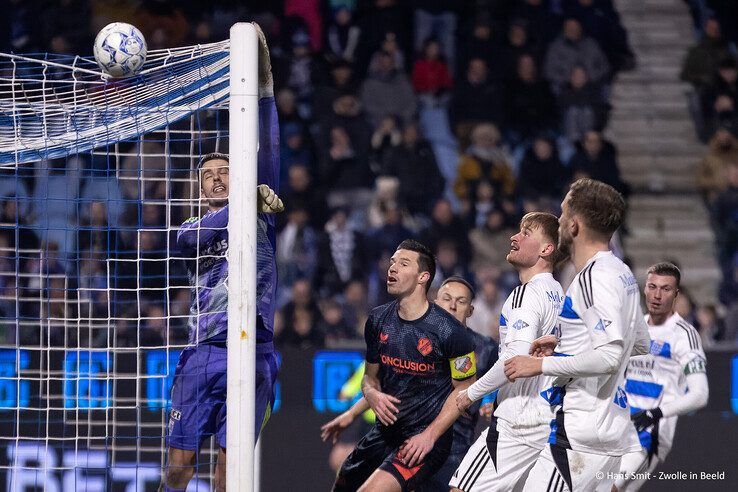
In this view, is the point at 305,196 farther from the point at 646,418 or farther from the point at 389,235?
the point at 646,418

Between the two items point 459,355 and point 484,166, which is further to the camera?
point 484,166

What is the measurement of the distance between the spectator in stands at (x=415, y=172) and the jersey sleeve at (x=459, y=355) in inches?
237

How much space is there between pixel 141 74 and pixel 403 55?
26.1 ft

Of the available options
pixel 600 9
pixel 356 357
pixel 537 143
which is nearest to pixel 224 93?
pixel 356 357

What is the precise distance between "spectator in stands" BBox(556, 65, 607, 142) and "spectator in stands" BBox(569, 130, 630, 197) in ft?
1.35

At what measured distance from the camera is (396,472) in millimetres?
5938

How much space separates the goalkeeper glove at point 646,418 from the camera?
7.41m

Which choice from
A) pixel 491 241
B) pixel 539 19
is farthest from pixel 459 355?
pixel 539 19

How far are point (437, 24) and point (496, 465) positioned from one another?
8.67m

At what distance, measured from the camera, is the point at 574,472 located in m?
4.75

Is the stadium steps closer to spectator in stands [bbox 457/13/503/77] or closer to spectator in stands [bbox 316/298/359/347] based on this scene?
spectator in stands [bbox 457/13/503/77]

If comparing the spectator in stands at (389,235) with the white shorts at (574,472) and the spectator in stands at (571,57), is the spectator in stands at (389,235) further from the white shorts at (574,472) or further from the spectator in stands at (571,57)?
the white shorts at (574,472)

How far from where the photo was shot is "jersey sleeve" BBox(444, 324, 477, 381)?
6.04 m

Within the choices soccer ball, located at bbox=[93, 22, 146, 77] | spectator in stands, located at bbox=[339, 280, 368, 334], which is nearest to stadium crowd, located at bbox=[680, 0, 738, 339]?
spectator in stands, located at bbox=[339, 280, 368, 334]
